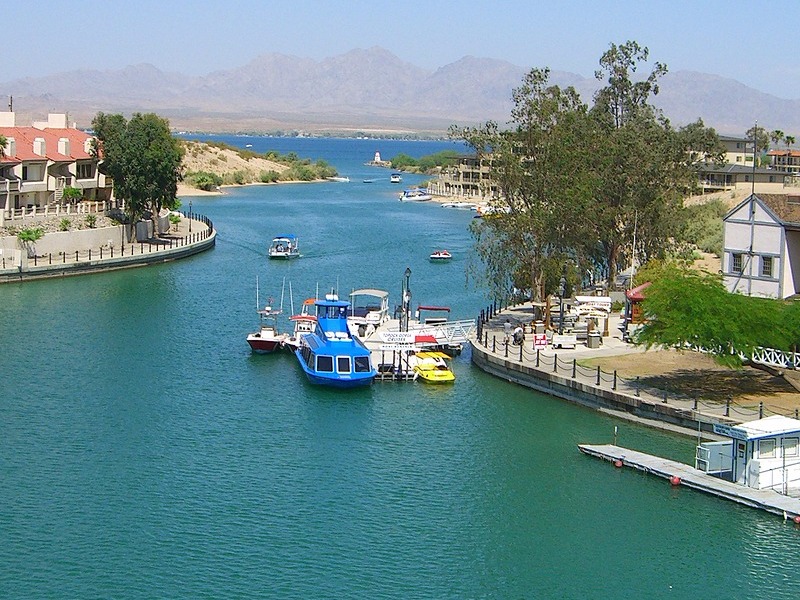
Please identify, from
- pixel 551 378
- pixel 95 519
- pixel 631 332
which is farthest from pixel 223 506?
pixel 631 332

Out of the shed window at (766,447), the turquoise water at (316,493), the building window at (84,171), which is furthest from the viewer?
the building window at (84,171)

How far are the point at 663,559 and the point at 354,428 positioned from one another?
13.9 m

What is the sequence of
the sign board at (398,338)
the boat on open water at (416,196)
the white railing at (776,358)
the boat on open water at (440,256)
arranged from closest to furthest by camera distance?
the white railing at (776,358) < the sign board at (398,338) < the boat on open water at (440,256) < the boat on open water at (416,196)

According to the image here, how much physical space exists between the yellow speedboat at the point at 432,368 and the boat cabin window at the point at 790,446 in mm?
16130

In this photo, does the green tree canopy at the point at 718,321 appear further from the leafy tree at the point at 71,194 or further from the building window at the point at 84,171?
the building window at the point at 84,171

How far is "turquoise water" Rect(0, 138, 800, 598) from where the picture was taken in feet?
95.3

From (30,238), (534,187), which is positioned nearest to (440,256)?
(30,238)

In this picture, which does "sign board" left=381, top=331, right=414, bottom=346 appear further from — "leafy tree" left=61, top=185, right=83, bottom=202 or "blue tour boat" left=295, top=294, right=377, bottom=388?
"leafy tree" left=61, top=185, right=83, bottom=202

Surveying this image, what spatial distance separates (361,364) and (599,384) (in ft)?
31.1

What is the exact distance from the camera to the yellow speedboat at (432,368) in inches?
1869

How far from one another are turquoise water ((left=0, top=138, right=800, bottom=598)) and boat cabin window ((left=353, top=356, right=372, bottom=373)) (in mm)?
882

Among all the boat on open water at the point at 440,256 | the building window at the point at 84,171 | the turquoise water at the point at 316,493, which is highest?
the building window at the point at 84,171

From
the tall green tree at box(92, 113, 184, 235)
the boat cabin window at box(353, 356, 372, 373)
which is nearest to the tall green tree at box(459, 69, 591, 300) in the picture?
the boat cabin window at box(353, 356, 372, 373)

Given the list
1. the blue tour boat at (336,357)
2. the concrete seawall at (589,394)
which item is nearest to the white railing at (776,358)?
the concrete seawall at (589,394)
